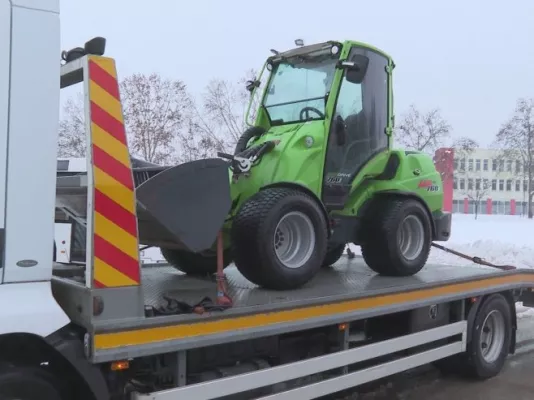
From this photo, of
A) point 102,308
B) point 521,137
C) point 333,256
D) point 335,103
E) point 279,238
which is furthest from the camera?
point 521,137

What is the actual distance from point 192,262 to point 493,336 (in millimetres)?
3532

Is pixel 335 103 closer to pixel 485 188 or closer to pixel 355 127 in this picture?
pixel 355 127

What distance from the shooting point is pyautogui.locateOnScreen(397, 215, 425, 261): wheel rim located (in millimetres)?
6230

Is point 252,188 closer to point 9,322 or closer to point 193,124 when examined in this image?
point 9,322

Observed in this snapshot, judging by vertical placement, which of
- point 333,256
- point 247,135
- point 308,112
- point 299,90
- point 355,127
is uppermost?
point 299,90

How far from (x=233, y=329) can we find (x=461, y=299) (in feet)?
10.4

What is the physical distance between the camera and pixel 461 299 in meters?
6.04

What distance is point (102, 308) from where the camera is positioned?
3135 millimetres

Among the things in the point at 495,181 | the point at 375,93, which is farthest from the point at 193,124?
the point at 495,181

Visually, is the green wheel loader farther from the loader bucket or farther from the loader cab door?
the loader bucket

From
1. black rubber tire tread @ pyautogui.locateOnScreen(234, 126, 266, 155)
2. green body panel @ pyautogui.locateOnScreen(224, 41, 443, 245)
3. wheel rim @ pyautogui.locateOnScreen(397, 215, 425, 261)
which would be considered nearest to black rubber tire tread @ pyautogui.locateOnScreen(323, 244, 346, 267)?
wheel rim @ pyautogui.locateOnScreen(397, 215, 425, 261)

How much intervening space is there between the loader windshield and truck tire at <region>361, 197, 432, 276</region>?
1.15m

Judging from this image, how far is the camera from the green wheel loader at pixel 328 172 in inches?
197

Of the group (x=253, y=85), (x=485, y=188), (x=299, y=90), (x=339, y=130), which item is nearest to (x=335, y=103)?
(x=339, y=130)
